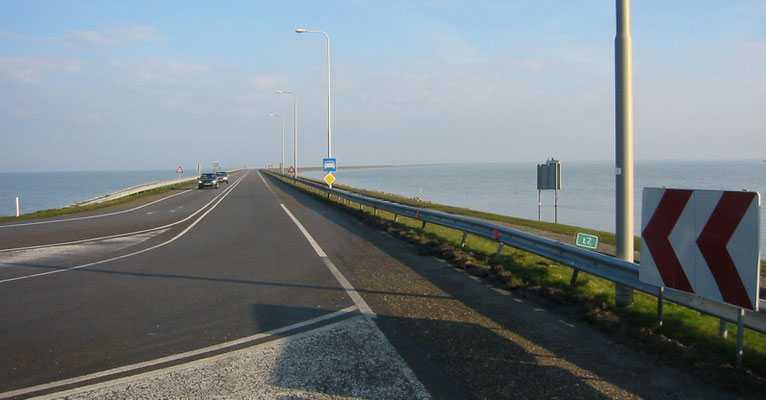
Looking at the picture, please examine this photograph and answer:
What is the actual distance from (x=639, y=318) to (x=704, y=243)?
5.50 ft

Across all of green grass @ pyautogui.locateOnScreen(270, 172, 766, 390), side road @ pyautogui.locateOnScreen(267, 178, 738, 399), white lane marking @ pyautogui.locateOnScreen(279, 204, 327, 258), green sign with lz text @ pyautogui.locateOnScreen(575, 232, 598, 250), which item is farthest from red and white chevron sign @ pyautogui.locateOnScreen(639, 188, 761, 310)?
white lane marking @ pyautogui.locateOnScreen(279, 204, 327, 258)

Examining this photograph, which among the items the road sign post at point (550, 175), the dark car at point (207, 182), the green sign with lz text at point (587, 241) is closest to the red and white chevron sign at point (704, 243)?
the green sign with lz text at point (587, 241)

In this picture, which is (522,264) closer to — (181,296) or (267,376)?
(181,296)

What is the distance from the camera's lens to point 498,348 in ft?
19.6

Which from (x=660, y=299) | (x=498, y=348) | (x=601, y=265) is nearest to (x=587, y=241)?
(x=601, y=265)

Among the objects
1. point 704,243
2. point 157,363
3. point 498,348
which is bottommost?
point 157,363

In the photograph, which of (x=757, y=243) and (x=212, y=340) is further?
(x=212, y=340)

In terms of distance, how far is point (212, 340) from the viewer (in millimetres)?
6527

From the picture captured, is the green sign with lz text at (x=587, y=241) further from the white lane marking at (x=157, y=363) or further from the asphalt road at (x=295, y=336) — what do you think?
the white lane marking at (x=157, y=363)

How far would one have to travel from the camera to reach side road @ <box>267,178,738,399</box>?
193 inches

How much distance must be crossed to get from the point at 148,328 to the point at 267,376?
2.54 meters

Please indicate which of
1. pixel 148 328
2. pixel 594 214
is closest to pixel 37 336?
pixel 148 328

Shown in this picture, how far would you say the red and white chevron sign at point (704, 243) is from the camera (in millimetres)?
5039

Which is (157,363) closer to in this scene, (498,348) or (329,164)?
(498,348)
